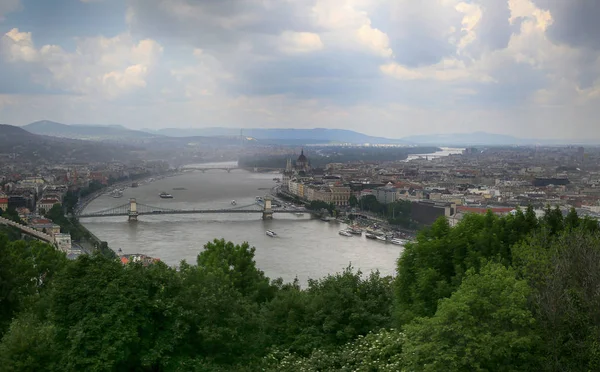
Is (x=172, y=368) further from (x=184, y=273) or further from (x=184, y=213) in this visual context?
(x=184, y=213)

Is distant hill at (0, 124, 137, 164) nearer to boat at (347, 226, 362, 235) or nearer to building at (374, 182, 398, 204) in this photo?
building at (374, 182, 398, 204)

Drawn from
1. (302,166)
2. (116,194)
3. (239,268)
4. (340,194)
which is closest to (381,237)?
(340,194)

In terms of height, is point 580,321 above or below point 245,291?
above

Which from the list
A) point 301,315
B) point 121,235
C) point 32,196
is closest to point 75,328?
point 301,315

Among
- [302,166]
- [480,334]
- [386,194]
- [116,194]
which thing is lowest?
[116,194]

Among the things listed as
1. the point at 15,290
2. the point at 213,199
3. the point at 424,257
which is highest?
the point at 424,257

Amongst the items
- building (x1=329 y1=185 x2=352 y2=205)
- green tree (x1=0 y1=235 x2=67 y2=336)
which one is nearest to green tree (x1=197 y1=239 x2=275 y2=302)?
green tree (x1=0 y1=235 x2=67 y2=336)

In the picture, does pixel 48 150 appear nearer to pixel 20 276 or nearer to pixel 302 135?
pixel 20 276

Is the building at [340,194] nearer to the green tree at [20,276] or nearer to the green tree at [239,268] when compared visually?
the green tree at [239,268]
